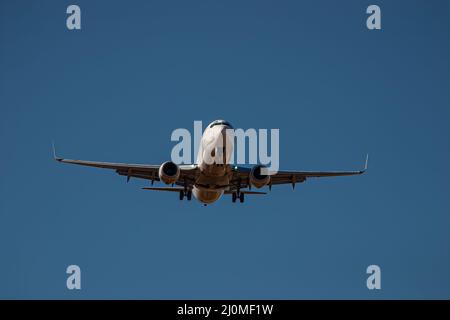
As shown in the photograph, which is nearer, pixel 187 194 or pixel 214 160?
pixel 214 160

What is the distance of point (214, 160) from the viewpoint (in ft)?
150

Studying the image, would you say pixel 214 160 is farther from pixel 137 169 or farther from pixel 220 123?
pixel 137 169

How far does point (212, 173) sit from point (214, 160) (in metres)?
1.78

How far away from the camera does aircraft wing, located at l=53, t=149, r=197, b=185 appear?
48.9 metres

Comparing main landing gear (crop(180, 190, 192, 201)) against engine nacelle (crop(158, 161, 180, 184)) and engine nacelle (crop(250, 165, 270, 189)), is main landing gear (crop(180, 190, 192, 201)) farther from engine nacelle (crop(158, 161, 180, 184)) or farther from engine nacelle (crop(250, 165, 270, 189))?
engine nacelle (crop(250, 165, 270, 189))

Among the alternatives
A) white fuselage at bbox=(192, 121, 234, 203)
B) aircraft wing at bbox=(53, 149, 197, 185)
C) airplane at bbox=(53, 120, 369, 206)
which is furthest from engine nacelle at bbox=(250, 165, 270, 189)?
aircraft wing at bbox=(53, 149, 197, 185)

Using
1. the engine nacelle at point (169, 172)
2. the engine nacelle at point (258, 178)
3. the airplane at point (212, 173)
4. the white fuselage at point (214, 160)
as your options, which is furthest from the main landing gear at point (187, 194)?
the engine nacelle at point (258, 178)

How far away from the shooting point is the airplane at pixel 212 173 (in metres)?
45.4

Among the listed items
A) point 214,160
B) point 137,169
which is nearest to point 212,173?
point 214,160

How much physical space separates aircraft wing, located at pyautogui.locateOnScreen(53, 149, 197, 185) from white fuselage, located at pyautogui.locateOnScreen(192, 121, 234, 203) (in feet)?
2.42

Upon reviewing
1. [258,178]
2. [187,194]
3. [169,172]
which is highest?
[169,172]
